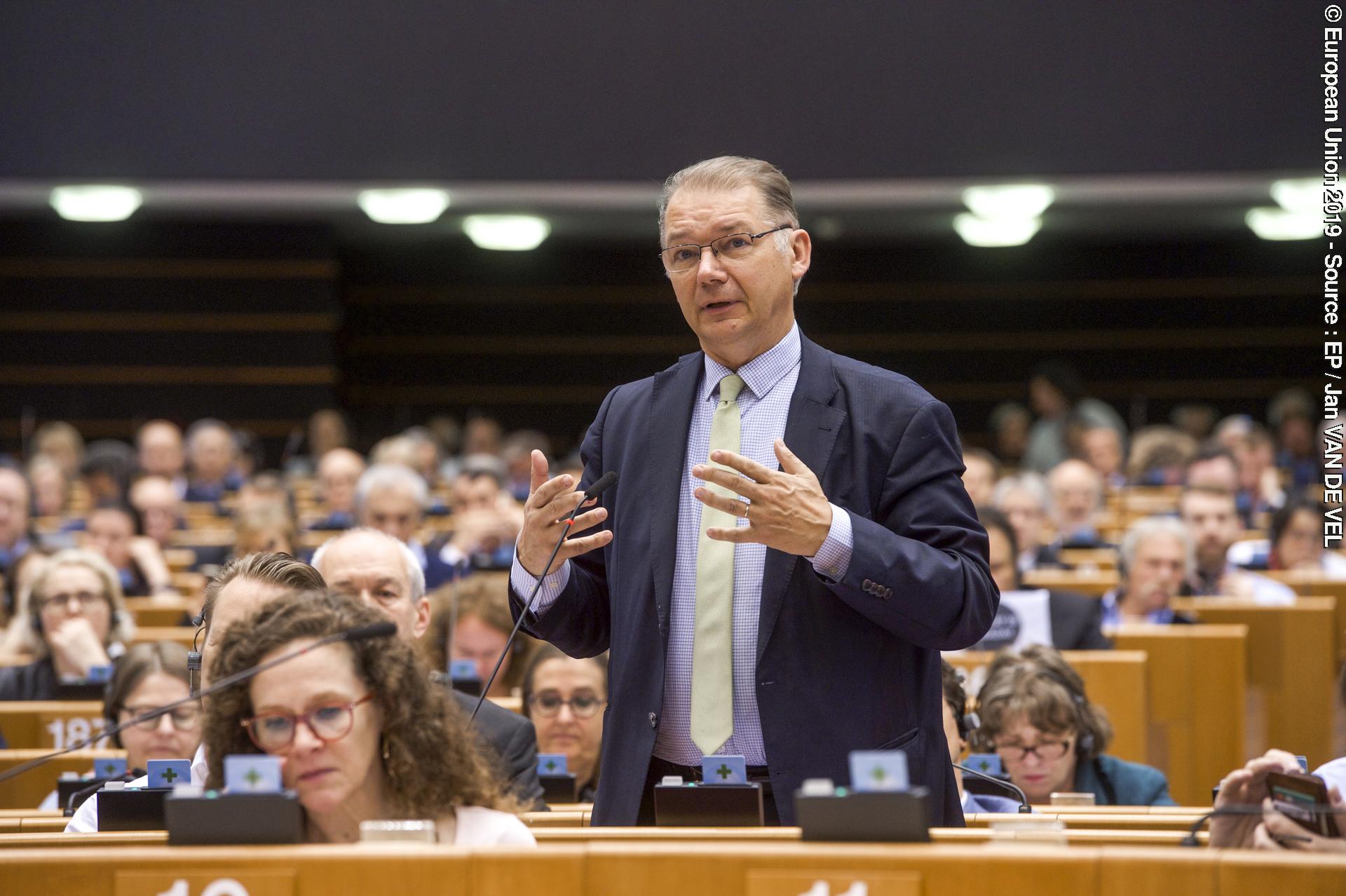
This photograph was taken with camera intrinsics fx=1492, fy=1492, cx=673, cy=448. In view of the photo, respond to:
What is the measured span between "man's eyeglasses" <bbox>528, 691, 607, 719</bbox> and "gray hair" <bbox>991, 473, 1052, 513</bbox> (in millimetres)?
2788

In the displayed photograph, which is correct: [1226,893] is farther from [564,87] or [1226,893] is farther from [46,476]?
[46,476]

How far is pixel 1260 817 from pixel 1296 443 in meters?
7.64

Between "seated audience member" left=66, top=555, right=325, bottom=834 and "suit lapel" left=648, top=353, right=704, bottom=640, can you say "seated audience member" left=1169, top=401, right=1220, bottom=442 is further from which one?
"seated audience member" left=66, top=555, right=325, bottom=834

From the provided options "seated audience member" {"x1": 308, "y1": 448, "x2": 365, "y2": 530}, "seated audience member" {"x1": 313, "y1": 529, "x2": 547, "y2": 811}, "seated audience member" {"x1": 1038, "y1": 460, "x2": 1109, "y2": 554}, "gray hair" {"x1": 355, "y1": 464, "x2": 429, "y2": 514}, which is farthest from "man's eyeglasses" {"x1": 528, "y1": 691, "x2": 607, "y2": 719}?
"seated audience member" {"x1": 308, "y1": 448, "x2": 365, "y2": 530}

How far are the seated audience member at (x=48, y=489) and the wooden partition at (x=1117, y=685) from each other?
5.21 meters

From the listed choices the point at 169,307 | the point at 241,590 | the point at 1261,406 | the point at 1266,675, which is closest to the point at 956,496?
the point at 241,590

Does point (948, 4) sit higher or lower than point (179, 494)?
higher

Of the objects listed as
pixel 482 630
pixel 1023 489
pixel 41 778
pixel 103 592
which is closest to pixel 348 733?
pixel 41 778

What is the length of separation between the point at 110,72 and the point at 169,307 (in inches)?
131

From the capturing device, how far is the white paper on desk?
4.01m

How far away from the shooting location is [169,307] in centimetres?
1030

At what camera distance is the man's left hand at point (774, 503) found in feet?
5.47

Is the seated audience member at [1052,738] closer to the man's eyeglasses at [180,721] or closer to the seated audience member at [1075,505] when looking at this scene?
the man's eyeglasses at [180,721]

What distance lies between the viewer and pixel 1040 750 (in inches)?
115
